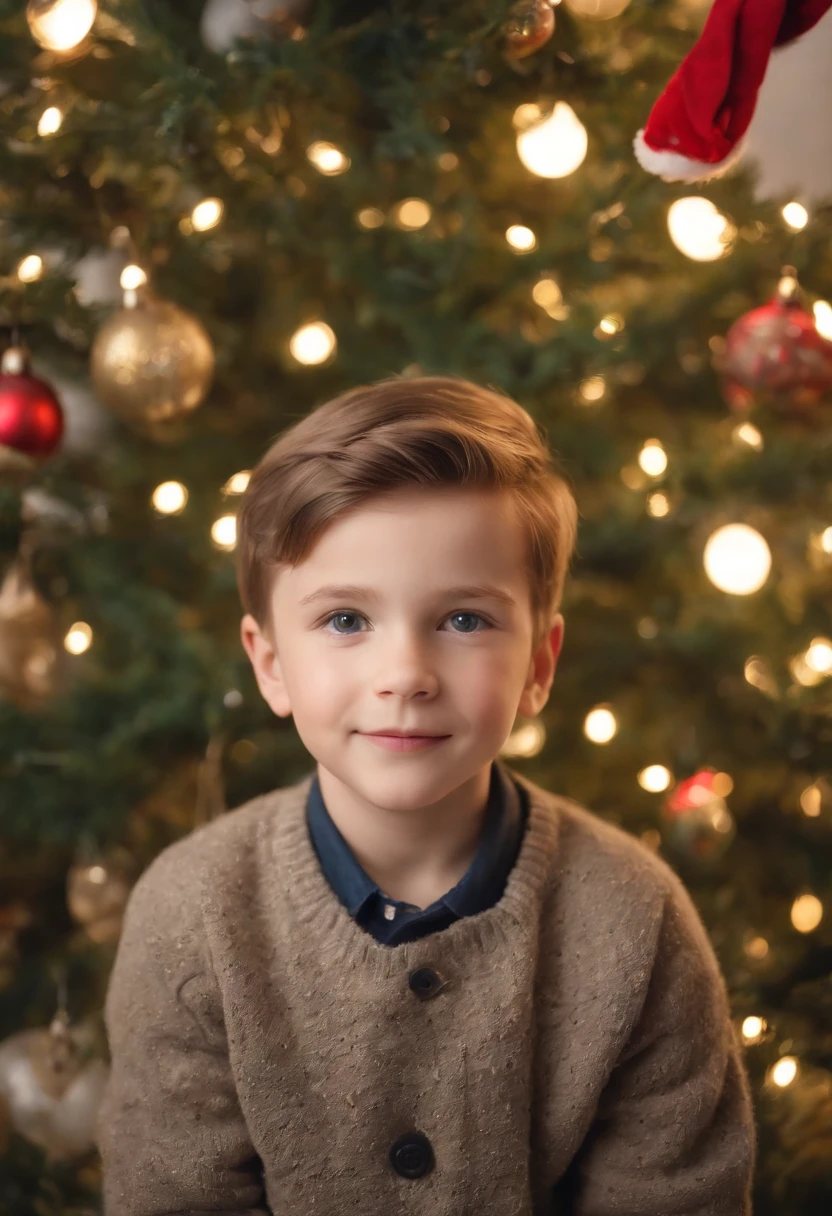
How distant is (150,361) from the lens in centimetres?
118

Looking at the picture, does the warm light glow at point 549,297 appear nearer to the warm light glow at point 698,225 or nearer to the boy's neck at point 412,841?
the warm light glow at point 698,225

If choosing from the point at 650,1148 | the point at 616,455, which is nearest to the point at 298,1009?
the point at 650,1148

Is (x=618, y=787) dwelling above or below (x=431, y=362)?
below

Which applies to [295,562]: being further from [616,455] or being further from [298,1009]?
[616,455]

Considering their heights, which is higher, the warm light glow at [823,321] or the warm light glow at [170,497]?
the warm light glow at [823,321]

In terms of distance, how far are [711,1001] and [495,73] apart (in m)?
0.98

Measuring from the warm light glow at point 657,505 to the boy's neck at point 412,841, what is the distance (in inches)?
21.7

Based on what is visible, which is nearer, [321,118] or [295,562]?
[295,562]

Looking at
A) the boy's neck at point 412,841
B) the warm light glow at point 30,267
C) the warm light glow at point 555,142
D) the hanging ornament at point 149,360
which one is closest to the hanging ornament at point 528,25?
the warm light glow at point 555,142

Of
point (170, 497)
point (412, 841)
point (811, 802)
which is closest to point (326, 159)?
point (170, 497)

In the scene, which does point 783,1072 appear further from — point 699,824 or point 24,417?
point 24,417

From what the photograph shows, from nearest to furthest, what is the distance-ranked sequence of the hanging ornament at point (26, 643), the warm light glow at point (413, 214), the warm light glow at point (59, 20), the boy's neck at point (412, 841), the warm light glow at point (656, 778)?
the boy's neck at point (412, 841), the warm light glow at point (59, 20), the hanging ornament at point (26, 643), the warm light glow at point (656, 778), the warm light glow at point (413, 214)

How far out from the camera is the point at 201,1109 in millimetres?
917

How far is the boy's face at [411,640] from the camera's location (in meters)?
0.83
